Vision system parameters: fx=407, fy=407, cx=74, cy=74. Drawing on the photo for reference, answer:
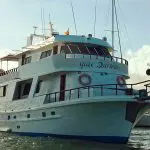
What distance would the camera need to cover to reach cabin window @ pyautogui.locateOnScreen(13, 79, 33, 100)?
26.0 m

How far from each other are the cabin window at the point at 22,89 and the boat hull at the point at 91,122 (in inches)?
174

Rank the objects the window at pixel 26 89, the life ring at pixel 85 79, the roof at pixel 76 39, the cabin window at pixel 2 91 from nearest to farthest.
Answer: the life ring at pixel 85 79 < the roof at pixel 76 39 < the window at pixel 26 89 < the cabin window at pixel 2 91

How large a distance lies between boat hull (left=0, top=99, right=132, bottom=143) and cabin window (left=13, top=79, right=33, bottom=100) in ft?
14.5

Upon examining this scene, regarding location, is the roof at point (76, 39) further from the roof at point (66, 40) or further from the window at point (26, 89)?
the window at point (26, 89)

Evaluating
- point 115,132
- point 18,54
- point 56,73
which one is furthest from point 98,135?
point 18,54

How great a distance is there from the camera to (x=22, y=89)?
26438 millimetres

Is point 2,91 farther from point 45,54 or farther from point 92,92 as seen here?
point 92,92

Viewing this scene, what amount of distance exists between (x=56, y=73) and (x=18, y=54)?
217 inches

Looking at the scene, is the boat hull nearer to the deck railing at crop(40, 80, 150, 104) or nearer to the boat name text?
the deck railing at crop(40, 80, 150, 104)

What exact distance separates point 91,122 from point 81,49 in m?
5.03

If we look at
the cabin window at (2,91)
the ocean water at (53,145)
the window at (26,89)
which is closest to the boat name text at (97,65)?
the ocean water at (53,145)

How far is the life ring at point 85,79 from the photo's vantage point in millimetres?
22125

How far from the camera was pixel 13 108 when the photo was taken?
25812 millimetres

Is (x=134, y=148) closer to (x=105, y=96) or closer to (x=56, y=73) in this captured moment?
(x=105, y=96)
